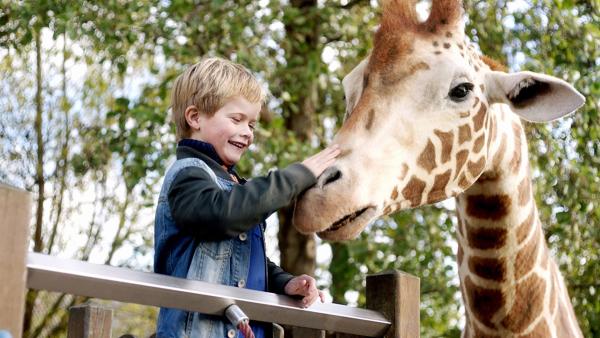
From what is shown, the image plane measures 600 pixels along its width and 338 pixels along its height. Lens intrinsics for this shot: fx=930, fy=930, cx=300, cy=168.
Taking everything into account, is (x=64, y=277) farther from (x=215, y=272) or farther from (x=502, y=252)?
(x=502, y=252)

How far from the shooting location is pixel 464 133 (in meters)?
3.07

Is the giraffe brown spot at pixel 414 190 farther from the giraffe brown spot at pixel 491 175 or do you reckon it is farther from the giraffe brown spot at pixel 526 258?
the giraffe brown spot at pixel 526 258

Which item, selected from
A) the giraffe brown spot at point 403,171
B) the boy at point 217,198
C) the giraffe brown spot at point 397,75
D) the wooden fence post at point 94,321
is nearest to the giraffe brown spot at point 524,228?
the giraffe brown spot at point 403,171

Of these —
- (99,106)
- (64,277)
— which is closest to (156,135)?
(99,106)

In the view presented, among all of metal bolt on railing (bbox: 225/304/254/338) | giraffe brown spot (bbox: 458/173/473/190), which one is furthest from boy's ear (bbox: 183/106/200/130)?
giraffe brown spot (bbox: 458/173/473/190)

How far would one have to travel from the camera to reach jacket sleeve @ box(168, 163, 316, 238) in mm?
2205

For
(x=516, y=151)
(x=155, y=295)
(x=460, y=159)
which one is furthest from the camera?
(x=516, y=151)

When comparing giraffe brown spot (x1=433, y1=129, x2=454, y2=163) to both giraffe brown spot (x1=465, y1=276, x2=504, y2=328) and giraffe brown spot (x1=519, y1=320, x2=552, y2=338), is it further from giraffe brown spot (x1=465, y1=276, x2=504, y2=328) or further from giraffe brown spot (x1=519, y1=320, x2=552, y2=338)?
giraffe brown spot (x1=519, y1=320, x2=552, y2=338)

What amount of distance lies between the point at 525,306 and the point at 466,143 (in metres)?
0.60

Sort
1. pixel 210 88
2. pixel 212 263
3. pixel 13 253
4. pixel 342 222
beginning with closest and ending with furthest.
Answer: pixel 13 253 → pixel 212 263 → pixel 210 88 → pixel 342 222

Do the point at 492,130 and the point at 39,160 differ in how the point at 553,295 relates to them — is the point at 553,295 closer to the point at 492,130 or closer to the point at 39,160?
the point at 492,130

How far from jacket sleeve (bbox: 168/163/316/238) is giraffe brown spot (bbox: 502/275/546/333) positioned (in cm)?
118

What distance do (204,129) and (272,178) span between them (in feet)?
1.11

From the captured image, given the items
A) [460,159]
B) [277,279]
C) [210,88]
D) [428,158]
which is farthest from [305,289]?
[460,159]
